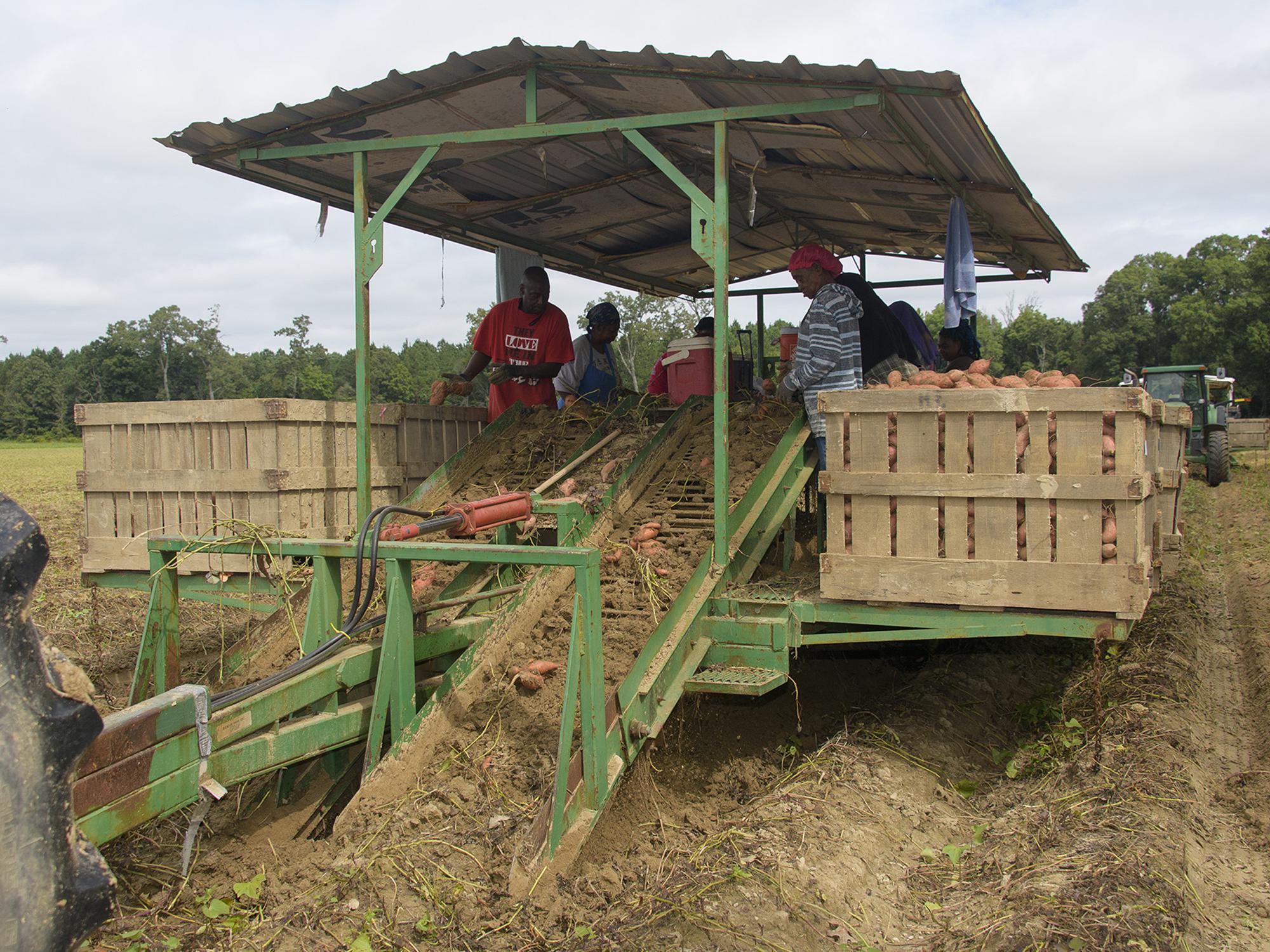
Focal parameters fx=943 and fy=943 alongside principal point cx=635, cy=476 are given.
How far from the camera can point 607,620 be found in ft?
17.2

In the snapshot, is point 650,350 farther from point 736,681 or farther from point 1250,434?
point 736,681

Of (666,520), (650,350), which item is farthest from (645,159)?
(650,350)

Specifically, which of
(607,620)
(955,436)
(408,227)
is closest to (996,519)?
(955,436)

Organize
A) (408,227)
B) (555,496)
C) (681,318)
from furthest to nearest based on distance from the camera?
(681,318), (408,227), (555,496)

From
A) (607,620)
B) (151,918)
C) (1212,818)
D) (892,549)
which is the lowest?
(1212,818)

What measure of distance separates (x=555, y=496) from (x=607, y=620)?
1233mm

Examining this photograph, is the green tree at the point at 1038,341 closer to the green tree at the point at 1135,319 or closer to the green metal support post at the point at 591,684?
the green tree at the point at 1135,319

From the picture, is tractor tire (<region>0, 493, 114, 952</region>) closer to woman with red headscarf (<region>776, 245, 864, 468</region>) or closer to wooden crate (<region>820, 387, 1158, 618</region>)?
wooden crate (<region>820, 387, 1158, 618</region>)

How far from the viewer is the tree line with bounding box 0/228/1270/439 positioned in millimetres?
46875

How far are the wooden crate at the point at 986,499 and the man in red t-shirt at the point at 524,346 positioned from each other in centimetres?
362

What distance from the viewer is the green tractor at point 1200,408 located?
21.8m

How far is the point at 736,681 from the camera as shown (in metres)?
4.75

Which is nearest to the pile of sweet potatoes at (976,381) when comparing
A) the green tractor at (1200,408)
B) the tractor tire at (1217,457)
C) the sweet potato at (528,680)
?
the sweet potato at (528,680)

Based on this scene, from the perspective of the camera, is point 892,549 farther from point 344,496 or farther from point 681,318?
point 681,318
